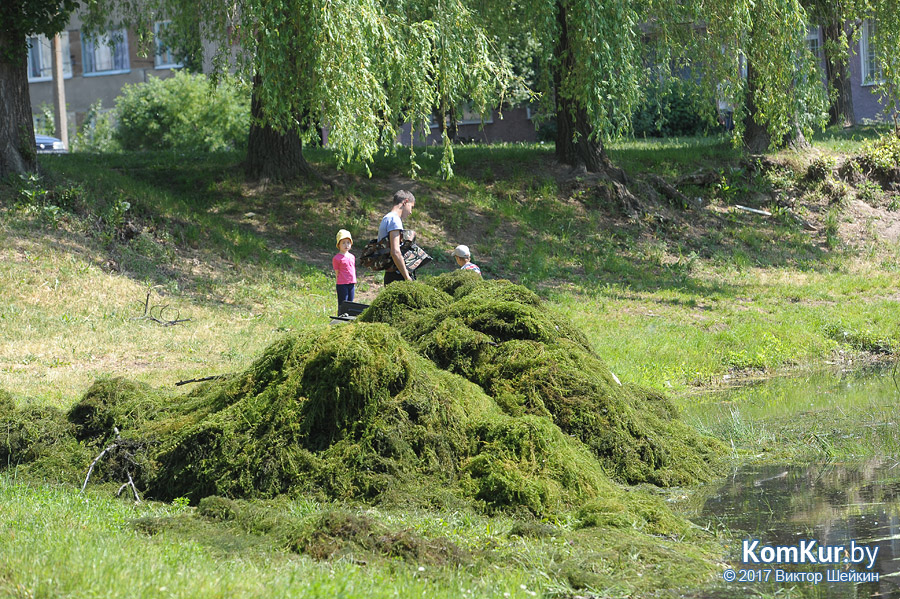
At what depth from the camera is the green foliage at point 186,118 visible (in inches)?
1185

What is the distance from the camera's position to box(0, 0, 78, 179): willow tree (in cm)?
1555

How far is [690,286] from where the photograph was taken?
57.1ft

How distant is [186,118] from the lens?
30.2 m

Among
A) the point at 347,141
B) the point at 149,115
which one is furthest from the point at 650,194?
the point at 149,115

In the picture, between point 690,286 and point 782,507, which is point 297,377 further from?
point 690,286

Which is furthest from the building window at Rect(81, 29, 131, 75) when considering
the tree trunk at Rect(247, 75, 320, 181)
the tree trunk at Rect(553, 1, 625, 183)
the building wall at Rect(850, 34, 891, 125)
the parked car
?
the building wall at Rect(850, 34, 891, 125)

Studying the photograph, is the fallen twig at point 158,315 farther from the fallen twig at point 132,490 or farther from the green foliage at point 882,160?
the green foliage at point 882,160

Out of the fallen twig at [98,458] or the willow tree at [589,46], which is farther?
the willow tree at [589,46]

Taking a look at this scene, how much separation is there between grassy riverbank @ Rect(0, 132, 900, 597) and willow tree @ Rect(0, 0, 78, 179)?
0.56 metres

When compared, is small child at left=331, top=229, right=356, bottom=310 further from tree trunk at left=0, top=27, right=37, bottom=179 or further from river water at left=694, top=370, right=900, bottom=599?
tree trunk at left=0, top=27, right=37, bottom=179

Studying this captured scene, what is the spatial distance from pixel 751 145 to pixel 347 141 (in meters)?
13.5

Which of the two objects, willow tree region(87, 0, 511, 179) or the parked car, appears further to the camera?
the parked car

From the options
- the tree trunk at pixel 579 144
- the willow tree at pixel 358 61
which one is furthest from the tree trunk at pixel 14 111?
the tree trunk at pixel 579 144

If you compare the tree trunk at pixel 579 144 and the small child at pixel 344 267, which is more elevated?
the tree trunk at pixel 579 144
